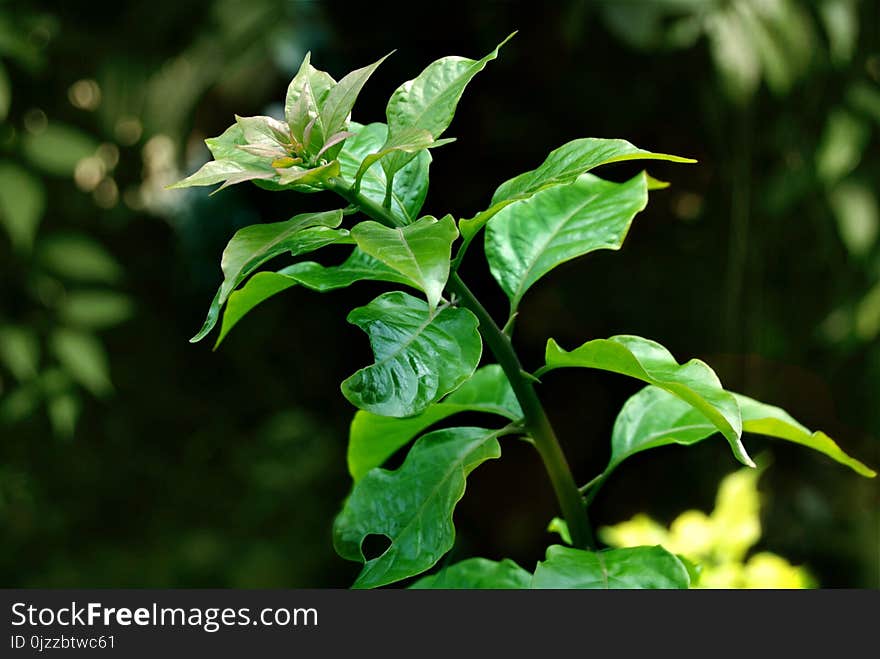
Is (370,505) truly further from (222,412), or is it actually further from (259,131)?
(222,412)

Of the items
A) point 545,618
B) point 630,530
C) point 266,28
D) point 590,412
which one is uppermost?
point 266,28

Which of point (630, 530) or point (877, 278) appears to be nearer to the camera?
point (630, 530)

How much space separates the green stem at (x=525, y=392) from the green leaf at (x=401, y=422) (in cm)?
4

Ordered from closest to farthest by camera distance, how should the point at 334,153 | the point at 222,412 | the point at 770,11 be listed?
the point at 334,153 → the point at 770,11 → the point at 222,412

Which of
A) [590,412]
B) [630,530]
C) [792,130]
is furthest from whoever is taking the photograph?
[590,412]

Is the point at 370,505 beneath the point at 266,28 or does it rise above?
Answer: beneath

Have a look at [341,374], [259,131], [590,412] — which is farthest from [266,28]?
[259,131]

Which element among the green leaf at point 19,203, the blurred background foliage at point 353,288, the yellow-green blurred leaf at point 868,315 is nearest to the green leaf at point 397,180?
the blurred background foliage at point 353,288

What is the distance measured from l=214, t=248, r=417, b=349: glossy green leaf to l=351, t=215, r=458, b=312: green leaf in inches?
1.5

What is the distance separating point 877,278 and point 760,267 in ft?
0.53

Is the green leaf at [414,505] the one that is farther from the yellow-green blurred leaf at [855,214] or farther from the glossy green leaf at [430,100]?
the yellow-green blurred leaf at [855,214]

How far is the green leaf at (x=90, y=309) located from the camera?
1.29 metres

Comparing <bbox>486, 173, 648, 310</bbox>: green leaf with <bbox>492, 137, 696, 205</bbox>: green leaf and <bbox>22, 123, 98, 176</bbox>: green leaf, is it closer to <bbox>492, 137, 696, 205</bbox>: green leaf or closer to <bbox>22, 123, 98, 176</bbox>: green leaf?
<bbox>492, 137, 696, 205</bbox>: green leaf

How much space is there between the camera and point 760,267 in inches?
54.8
